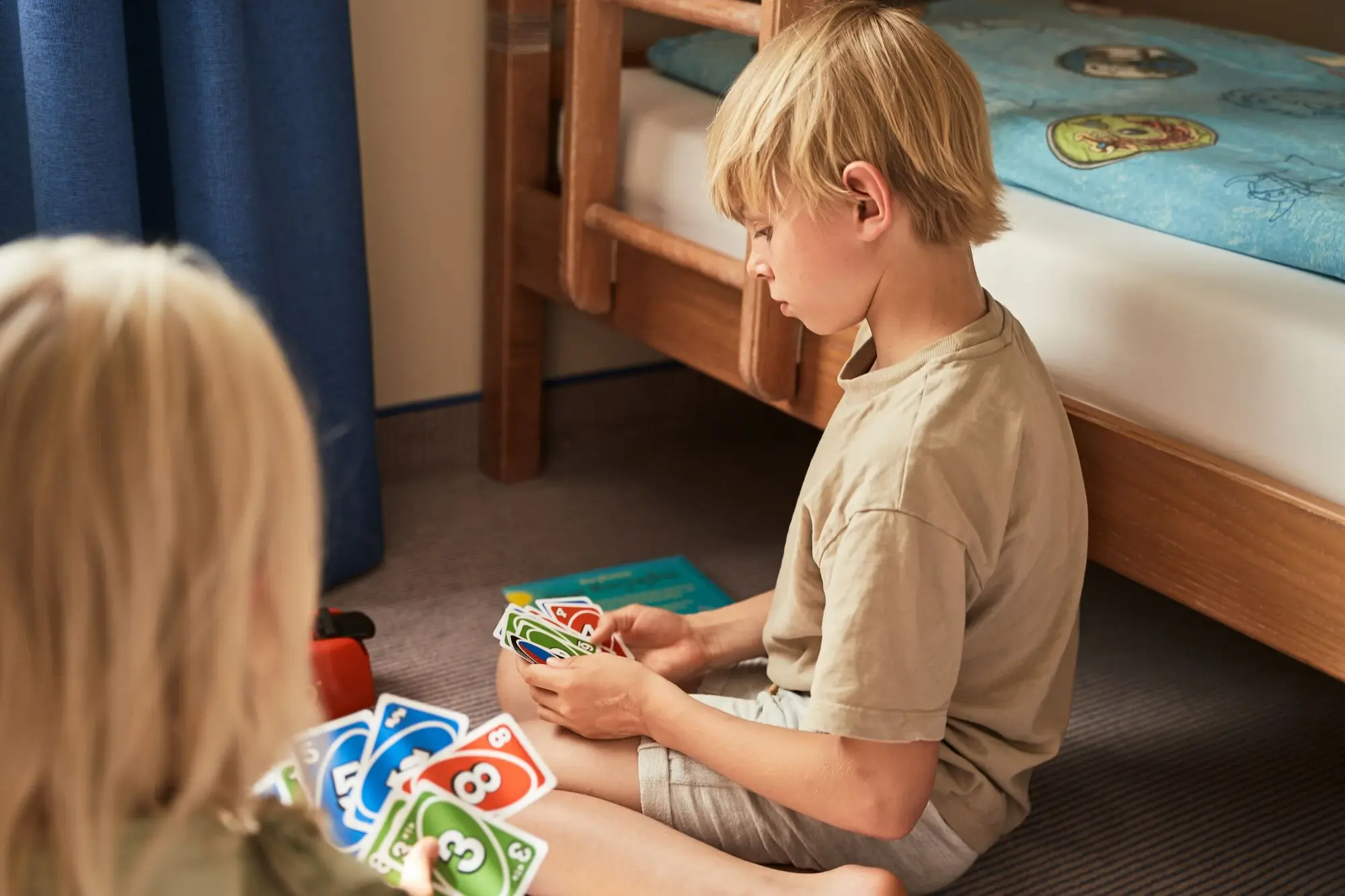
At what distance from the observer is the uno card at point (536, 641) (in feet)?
3.73

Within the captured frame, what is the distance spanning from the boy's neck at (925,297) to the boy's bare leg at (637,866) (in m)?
0.41

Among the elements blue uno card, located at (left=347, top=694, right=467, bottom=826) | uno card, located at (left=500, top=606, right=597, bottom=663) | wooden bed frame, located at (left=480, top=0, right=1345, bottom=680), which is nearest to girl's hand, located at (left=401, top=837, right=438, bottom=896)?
blue uno card, located at (left=347, top=694, right=467, bottom=826)

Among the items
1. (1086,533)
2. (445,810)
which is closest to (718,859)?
(445,810)

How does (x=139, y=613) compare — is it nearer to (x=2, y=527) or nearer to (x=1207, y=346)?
(x=2, y=527)

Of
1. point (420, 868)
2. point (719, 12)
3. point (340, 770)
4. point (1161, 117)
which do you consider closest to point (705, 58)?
point (719, 12)

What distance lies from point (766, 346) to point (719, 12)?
34cm

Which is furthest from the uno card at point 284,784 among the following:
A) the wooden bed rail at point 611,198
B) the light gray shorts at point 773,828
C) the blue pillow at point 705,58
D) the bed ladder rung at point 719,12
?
the blue pillow at point 705,58

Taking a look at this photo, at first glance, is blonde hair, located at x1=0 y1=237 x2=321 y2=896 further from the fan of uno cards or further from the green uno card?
the fan of uno cards

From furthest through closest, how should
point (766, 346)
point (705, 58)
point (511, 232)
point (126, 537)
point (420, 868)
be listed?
1. point (511, 232)
2. point (705, 58)
3. point (766, 346)
4. point (420, 868)
5. point (126, 537)

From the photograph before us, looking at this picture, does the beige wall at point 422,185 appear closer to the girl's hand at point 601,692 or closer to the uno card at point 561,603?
the uno card at point 561,603

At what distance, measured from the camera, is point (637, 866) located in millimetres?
1029

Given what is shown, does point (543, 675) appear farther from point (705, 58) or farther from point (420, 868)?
point (705, 58)

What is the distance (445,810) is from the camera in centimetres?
98

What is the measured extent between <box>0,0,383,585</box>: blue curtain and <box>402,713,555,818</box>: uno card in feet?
1.72
